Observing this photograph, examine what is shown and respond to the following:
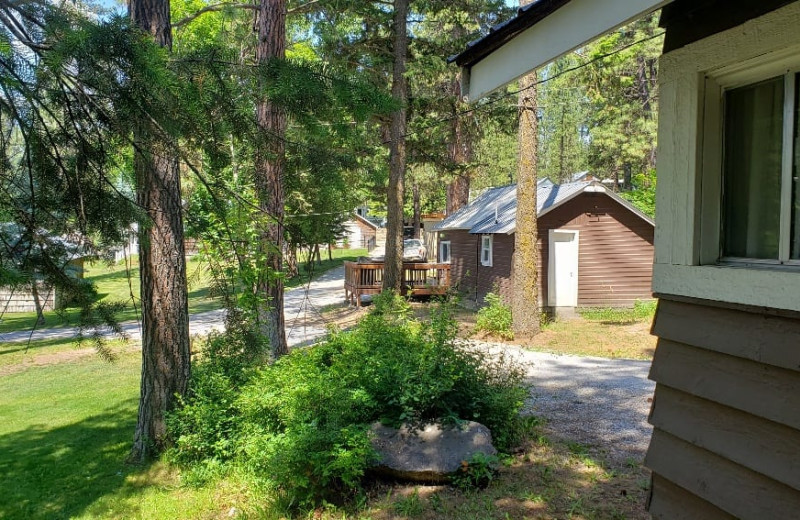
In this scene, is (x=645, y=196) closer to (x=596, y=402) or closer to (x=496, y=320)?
(x=496, y=320)

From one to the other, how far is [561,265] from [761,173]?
13733 mm

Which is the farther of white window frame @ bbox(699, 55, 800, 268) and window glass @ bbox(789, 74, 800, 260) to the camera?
white window frame @ bbox(699, 55, 800, 268)

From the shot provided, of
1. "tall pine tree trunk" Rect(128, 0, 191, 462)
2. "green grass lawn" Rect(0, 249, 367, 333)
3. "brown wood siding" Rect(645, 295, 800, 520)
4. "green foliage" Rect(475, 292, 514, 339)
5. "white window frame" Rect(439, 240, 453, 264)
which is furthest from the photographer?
"white window frame" Rect(439, 240, 453, 264)

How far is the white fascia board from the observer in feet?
5.92

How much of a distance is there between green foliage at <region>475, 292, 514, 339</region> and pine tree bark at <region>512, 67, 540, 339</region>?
0.20 meters

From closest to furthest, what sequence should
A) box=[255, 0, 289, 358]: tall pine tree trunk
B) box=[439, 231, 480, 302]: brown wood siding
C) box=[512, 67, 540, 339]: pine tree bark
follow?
box=[255, 0, 289, 358]: tall pine tree trunk
box=[512, 67, 540, 339]: pine tree bark
box=[439, 231, 480, 302]: brown wood siding

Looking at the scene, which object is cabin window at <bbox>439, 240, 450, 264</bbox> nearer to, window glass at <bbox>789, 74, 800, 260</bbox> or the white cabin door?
the white cabin door

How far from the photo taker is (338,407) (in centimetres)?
466

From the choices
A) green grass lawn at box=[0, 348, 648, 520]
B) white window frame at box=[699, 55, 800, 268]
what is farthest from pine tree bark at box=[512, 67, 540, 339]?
white window frame at box=[699, 55, 800, 268]

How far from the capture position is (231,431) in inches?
214

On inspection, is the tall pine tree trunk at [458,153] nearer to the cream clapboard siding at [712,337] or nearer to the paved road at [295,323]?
the paved road at [295,323]

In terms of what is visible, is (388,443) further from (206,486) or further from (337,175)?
(337,175)

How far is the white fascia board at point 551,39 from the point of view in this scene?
1804 millimetres

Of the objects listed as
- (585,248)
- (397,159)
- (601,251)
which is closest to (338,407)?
(397,159)
